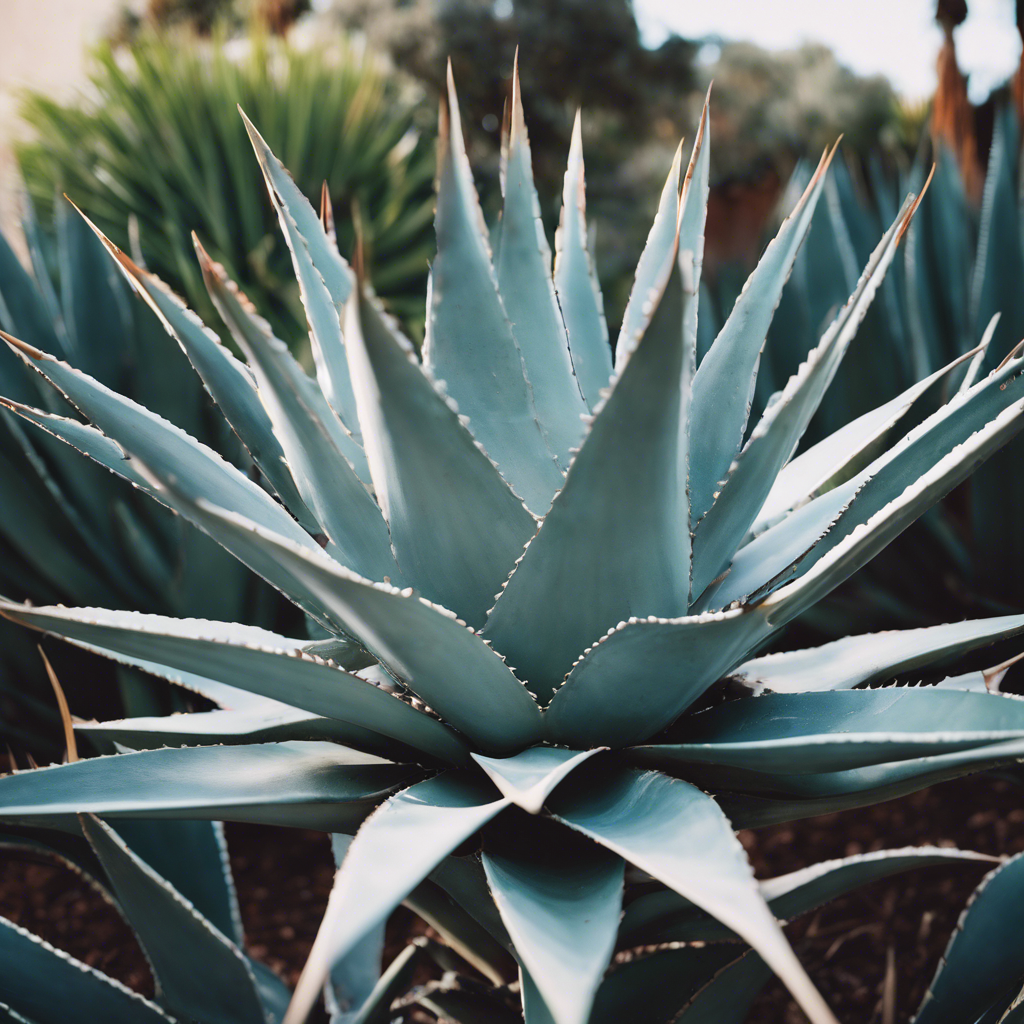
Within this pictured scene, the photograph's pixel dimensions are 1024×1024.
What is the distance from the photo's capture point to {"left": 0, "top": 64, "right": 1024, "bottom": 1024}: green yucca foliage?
1.79 feet

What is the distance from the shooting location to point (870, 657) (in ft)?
2.53

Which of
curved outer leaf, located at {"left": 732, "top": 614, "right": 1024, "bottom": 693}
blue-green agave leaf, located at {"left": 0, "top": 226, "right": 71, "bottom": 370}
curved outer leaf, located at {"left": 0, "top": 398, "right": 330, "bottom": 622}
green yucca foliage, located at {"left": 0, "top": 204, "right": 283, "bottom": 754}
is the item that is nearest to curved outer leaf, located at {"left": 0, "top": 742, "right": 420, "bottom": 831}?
curved outer leaf, located at {"left": 0, "top": 398, "right": 330, "bottom": 622}

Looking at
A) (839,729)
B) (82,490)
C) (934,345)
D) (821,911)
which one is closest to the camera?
(839,729)

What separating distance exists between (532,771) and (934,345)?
176 cm

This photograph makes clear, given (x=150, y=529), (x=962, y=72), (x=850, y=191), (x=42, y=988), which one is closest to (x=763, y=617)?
(x=42, y=988)

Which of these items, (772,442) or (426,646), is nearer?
(426,646)

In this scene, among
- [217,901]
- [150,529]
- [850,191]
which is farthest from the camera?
[850,191]

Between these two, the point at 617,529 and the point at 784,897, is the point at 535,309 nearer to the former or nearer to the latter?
the point at 617,529

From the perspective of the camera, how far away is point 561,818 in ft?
1.95

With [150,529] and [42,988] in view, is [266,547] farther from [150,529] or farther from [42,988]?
[150,529]

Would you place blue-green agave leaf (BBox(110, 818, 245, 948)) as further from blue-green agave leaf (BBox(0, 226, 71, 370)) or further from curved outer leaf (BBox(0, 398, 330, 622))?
blue-green agave leaf (BBox(0, 226, 71, 370))

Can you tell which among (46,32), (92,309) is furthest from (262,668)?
(46,32)

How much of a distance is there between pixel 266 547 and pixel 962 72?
10.7 ft

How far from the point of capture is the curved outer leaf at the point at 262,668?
592mm
